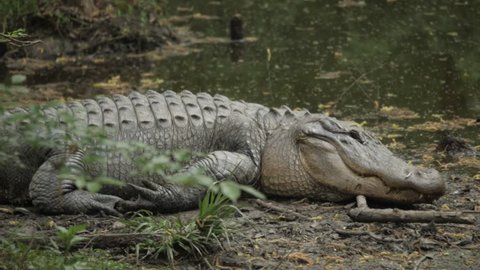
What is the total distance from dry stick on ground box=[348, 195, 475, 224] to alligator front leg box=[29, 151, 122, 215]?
1.81 meters

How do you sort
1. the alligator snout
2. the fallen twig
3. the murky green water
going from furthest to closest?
the murky green water < the alligator snout < the fallen twig

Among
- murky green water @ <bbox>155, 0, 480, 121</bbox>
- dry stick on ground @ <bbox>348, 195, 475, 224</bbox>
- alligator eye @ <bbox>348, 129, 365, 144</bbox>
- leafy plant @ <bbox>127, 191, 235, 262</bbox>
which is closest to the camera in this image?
leafy plant @ <bbox>127, 191, 235, 262</bbox>

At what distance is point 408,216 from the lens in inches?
236

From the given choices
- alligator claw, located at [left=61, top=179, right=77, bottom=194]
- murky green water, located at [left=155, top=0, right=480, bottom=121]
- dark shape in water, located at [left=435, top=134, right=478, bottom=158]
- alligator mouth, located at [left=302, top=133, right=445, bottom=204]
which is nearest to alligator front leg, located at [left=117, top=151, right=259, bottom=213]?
alligator claw, located at [left=61, top=179, right=77, bottom=194]

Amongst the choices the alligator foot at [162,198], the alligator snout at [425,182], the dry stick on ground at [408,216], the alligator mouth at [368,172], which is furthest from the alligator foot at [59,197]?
the alligator snout at [425,182]

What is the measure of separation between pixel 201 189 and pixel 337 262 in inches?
60.6

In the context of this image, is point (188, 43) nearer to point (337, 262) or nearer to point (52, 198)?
point (52, 198)

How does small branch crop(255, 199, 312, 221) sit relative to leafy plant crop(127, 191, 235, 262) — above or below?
below

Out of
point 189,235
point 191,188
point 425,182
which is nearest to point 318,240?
point 189,235

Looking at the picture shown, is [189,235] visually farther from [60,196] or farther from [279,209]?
[60,196]

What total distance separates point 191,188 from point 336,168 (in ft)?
3.78

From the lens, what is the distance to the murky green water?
10414 millimetres

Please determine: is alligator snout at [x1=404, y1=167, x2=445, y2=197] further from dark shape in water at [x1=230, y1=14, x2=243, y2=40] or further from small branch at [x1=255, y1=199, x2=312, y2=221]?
dark shape in water at [x1=230, y1=14, x2=243, y2=40]

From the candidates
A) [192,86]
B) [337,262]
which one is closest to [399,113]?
[192,86]
